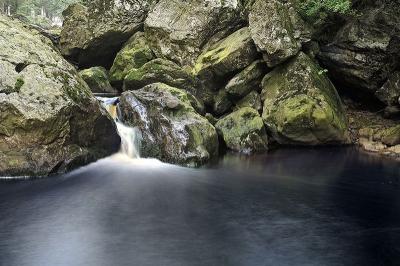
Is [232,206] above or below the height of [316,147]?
below

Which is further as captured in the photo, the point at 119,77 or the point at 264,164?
the point at 119,77

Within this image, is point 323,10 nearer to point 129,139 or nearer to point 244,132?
point 244,132

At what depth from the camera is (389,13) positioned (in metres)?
12.7

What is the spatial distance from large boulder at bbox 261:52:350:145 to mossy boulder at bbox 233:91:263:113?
0.29 meters

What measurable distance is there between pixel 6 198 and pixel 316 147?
11226 mm

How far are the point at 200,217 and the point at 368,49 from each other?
11.1m

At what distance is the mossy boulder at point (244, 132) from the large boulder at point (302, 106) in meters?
0.72

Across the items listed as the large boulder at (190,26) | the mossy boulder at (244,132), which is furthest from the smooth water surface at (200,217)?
the large boulder at (190,26)

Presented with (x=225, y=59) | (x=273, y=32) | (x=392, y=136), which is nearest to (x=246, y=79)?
(x=225, y=59)

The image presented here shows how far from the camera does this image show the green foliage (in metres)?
12.4

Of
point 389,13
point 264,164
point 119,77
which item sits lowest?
point 264,164

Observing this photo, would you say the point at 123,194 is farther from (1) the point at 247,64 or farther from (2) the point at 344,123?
(2) the point at 344,123

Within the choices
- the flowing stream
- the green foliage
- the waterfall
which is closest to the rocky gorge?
the waterfall

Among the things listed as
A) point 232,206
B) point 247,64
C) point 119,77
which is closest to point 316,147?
point 247,64
